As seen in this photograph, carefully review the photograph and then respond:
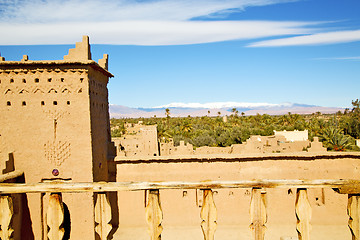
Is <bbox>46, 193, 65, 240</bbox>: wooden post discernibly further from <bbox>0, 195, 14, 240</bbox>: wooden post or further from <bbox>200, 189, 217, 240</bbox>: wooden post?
<bbox>200, 189, 217, 240</bbox>: wooden post

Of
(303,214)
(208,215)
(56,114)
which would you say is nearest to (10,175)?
(56,114)

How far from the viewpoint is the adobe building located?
9320 mm

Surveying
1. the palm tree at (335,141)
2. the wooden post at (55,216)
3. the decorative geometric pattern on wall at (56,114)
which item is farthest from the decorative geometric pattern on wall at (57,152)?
the palm tree at (335,141)

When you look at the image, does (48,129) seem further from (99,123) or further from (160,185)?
(160,185)

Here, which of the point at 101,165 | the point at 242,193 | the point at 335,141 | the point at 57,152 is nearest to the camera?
the point at 57,152

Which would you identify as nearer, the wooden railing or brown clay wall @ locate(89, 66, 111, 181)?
the wooden railing

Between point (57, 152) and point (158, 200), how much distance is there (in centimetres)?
800

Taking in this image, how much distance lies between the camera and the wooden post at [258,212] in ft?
8.09

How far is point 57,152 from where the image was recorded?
31.0ft

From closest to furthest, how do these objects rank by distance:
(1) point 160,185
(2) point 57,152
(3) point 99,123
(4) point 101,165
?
1. (1) point 160,185
2. (2) point 57,152
3. (4) point 101,165
4. (3) point 99,123

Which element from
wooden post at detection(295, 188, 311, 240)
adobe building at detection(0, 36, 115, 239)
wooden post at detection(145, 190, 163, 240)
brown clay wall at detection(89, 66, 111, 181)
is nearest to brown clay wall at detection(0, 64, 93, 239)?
adobe building at detection(0, 36, 115, 239)

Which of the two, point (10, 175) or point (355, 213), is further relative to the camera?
point (10, 175)

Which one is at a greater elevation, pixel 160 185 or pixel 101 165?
pixel 160 185

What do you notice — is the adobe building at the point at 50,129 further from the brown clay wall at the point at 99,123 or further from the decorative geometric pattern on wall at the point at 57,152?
the brown clay wall at the point at 99,123
